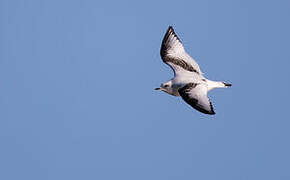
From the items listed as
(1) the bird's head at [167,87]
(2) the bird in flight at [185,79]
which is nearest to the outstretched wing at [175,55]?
(2) the bird in flight at [185,79]

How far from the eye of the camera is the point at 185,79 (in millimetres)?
26844

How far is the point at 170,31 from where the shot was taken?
28.8m

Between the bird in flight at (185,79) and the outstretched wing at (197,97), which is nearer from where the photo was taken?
the outstretched wing at (197,97)

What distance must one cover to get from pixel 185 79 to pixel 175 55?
2.16 meters

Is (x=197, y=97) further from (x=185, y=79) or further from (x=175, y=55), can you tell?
(x=175, y=55)

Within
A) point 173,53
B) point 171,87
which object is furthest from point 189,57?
point 171,87

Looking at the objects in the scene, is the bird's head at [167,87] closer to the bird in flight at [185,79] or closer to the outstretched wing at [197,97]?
the bird in flight at [185,79]

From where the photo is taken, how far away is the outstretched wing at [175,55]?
Answer: 92.1ft

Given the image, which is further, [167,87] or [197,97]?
[167,87]

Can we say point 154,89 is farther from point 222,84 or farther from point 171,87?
point 222,84

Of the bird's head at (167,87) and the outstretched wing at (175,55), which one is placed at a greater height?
the outstretched wing at (175,55)

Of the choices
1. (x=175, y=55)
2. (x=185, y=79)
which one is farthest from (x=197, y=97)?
(x=175, y=55)

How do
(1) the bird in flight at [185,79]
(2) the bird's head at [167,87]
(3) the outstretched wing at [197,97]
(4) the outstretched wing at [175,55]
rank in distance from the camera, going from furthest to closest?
(4) the outstretched wing at [175,55] → (2) the bird's head at [167,87] → (1) the bird in flight at [185,79] → (3) the outstretched wing at [197,97]

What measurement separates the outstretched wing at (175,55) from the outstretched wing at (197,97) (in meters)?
2.24
